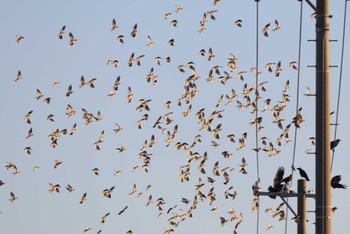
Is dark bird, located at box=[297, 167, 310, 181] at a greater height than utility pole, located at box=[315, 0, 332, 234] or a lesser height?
greater

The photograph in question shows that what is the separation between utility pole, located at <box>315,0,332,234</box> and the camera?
16.3 m

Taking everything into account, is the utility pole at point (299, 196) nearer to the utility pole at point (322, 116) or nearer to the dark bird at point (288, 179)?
the dark bird at point (288, 179)

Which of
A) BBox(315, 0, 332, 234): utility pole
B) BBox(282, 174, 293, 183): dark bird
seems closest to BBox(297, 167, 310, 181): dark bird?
BBox(282, 174, 293, 183): dark bird

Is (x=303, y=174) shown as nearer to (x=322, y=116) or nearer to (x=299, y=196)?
(x=299, y=196)

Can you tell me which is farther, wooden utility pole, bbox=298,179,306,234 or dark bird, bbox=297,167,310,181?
dark bird, bbox=297,167,310,181

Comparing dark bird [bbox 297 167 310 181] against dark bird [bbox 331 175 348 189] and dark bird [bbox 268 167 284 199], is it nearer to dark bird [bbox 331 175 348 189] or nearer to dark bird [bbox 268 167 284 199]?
dark bird [bbox 268 167 284 199]

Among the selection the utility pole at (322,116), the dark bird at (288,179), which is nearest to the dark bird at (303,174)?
the dark bird at (288,179)

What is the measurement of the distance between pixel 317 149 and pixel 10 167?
3574 centimetres

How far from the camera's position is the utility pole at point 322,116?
1631 cm

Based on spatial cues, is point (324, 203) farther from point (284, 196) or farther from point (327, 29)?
point (284, 196)

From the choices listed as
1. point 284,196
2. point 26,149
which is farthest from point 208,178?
point 284,196

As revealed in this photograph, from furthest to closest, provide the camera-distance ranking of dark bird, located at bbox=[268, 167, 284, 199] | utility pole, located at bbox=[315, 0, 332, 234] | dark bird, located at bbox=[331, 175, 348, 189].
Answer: dark bird, located at bbox=[268, 167, 284, 199] → dark bird, located at bbox=[331, 175, 348, 189] → utility pole, located at bbox=[315, 0, 332, 234]

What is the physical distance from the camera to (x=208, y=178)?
4447 centimetres

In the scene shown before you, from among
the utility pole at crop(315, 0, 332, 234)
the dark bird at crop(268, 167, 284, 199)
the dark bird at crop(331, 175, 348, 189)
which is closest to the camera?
the utility pole at crop(315, 0, 332, 234)
